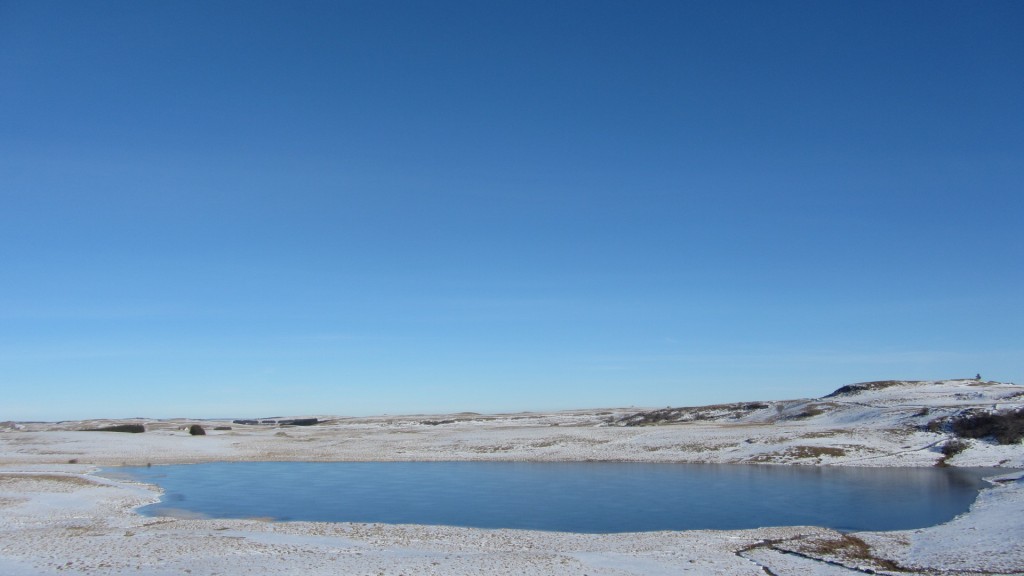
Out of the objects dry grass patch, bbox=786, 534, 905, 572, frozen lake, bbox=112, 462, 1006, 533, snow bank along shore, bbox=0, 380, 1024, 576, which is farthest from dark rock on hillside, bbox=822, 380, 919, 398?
dry grass patch, bbox=786, 534, 905, 572

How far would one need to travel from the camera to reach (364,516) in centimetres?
3409

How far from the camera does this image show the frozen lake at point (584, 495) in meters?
32.6

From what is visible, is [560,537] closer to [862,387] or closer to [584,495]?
[584,495]

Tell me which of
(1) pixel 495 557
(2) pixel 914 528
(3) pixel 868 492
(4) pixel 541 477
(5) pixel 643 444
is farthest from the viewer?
(5) pixel 643 444

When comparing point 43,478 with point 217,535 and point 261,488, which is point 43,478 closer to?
point 261,488

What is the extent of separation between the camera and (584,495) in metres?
40.3

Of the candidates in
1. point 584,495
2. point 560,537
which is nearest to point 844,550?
point 560,537

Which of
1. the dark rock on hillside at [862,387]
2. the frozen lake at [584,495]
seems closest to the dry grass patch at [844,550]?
the frozen lake at [584,495]

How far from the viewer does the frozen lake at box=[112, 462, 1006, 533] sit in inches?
1282

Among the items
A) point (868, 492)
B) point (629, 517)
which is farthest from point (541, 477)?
point (868, 492)

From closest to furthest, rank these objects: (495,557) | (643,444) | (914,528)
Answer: (495,557) < (914,528) < (643,444)

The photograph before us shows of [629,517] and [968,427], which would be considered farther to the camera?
[968,427]

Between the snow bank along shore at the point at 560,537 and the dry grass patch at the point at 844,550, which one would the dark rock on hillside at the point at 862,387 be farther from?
the dry grass patch at the point at 844,550

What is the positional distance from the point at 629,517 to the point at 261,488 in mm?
25244
